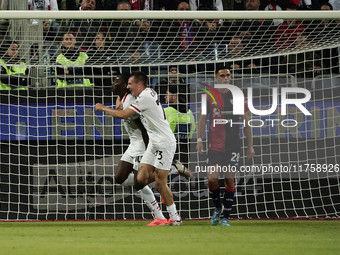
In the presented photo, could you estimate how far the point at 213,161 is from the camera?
A: 769 centimetres

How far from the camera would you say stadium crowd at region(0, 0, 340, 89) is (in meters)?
7.57

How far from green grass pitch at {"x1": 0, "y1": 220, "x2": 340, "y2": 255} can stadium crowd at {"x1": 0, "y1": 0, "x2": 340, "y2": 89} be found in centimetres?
227

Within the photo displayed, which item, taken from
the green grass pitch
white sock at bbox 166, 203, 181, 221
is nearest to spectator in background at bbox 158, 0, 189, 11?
the green grass pitch

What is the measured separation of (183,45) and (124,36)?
831mm

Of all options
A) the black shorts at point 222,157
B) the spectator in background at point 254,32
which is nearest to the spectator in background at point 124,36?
the spectator in background at point 254,32

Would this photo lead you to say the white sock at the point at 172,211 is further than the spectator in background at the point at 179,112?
No

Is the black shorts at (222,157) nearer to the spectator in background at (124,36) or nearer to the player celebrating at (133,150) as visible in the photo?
the player celebrating at (133,150)

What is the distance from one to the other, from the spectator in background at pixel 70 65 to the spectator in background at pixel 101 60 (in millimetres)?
104

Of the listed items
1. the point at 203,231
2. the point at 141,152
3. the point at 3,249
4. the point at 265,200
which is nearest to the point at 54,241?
the point at 3,249

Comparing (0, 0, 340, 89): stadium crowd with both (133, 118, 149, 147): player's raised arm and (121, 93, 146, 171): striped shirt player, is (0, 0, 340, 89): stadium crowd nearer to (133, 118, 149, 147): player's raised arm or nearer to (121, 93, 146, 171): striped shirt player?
(121, 93, 146, 171): striped shirt player

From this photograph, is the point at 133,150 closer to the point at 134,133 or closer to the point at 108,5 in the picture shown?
the point at 134,133

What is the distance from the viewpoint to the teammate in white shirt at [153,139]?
7098 millimetres

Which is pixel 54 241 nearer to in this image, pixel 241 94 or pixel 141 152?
pixel 141 152

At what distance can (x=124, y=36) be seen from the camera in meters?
7.70
